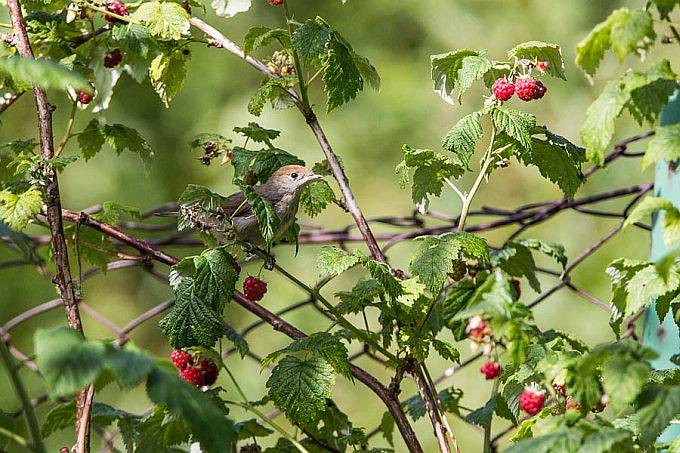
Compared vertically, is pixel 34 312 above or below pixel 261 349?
below

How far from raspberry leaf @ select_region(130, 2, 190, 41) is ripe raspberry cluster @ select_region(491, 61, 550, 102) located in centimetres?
57

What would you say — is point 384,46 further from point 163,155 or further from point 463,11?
point 163,155

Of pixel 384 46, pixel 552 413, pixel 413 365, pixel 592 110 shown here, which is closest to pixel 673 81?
pixel 592 110

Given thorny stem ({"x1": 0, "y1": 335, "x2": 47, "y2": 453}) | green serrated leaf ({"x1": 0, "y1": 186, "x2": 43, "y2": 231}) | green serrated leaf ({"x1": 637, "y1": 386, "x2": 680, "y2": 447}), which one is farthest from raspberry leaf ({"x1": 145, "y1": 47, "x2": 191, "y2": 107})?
green serrated leaf ({"x1": 637, "y1": 386, "x2": 680, "y2": 447})

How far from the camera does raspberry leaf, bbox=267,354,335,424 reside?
4.60 ft

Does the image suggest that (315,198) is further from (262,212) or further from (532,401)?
(532,401)

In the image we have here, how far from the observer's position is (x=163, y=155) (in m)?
4.39

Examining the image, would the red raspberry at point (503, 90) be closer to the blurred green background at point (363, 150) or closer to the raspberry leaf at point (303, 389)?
the raspberry leaf at point (303, 389)

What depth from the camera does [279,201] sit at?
2074mm

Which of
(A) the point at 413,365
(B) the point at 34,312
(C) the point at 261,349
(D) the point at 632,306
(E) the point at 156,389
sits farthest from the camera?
(C) the point at 261,349

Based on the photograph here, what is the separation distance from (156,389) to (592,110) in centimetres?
62

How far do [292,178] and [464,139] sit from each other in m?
0.73

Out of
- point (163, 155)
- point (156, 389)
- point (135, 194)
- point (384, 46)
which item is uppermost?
point (384, 46)

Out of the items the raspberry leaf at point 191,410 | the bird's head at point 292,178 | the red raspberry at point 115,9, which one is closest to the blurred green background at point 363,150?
the bird's head at point 292,178
